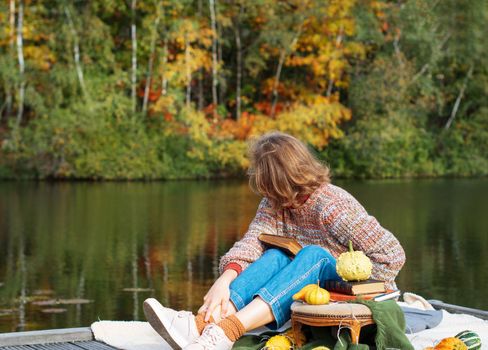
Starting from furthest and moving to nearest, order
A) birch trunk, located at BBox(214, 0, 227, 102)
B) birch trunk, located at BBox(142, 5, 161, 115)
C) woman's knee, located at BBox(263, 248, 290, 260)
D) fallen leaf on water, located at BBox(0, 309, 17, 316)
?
birch trunk, located at BBox(214, 0, 227, 102), birch trunk, located at BBox(142, 5, 161, 115), fallen leaf on water, located at BBox(0, 309, 17, 316), woman's knee, located at BBox(263, 248, 290, 260)

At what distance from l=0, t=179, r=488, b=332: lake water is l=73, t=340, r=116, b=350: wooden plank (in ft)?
6.78

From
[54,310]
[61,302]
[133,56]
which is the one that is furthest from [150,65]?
[54,310]

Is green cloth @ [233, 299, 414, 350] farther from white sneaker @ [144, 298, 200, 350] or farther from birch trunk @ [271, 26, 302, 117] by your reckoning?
birch trunk @ [271, 26, 302, 117]

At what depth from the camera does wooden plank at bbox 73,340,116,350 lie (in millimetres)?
5004

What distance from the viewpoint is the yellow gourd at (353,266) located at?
14.3ft

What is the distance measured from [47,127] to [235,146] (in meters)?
4.67

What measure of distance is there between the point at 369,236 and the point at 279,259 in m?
0.42

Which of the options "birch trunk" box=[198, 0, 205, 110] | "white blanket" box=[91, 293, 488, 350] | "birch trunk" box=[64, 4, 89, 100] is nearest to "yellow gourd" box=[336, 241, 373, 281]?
"white blanket" box=[91, 293, 488, 350]

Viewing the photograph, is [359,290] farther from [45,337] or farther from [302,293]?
[45,337]

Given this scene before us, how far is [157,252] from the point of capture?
11.6 m

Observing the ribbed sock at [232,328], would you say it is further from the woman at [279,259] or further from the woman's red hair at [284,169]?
the woman's red hair at [284,169]

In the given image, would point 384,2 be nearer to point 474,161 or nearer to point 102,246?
point 474,161

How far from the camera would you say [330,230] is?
15.6ft

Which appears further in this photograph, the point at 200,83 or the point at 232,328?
the point at 200,83
